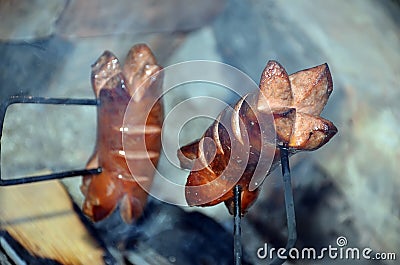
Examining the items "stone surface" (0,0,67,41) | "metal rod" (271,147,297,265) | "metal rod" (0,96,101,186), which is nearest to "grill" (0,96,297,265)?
"metal rod" (0,96,101,186)

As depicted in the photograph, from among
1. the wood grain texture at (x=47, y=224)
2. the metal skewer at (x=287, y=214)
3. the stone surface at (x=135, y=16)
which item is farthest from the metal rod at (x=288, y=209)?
the stone surface at (x=135, y=16)

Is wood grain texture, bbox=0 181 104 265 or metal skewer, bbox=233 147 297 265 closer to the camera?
metal skewer, bbox=233 147 297 265

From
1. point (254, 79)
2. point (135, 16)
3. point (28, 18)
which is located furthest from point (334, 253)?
point (28, 18)

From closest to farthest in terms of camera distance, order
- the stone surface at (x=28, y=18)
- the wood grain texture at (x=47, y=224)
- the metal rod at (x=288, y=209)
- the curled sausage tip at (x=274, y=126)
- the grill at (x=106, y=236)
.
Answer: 1. the metal rod at (x=288, y=209)
2. the curled sausage tip at (x=274, y=126)
3. the grill at (x=106, y=236)
4. the wood grain texture at (x=47, y=224)
5. the stone surface at (x=28, y=18)

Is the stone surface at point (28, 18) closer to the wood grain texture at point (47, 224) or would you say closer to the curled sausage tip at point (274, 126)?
the wood grain texture at point (47, 224)

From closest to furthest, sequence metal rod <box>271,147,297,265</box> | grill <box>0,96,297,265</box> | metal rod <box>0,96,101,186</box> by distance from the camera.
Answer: metal rod <box>271,147,297,265</box>
metal rod <box>0,96,101,186</box>
grill <box>0,96,297,265</box>

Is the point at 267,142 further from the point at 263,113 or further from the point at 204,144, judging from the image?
the point at 204,144

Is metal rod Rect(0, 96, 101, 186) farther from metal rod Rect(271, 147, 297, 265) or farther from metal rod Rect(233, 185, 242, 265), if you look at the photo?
metal rod Rect(271, 147, 297, 265)

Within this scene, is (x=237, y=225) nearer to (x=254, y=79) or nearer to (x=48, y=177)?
(x=48, y=177)
